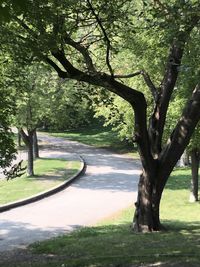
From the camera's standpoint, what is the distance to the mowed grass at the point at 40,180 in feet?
71.0

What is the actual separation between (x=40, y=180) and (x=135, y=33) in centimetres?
1619

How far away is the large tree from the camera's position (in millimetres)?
8422

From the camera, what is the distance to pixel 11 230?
1552cm

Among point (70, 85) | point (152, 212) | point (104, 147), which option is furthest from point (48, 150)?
point (152, 212)

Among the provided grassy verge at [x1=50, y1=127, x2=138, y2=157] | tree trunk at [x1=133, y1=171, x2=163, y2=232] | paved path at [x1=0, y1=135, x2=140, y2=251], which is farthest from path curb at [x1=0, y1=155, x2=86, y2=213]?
grassy verge at [x1=50, y1=127, x2=138, y2=157]

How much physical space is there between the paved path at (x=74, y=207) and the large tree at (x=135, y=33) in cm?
383

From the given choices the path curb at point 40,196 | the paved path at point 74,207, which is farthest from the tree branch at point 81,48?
the path curb at point 40,196

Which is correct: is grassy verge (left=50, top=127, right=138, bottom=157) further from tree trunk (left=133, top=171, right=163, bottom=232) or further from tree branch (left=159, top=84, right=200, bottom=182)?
tree branch (left=159, top=84, right=200, bottom=182)

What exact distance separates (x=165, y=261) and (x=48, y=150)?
36016 millimetres

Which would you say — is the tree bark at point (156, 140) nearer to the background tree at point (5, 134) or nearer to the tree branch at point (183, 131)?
the tree branch at point (183, 131)

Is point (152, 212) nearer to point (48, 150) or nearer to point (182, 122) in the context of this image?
point (182, 122)

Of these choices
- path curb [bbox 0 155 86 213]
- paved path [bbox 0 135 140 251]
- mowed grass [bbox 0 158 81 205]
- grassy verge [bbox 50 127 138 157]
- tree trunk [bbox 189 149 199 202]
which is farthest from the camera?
grassy verge [bbox 50 127 138 157]

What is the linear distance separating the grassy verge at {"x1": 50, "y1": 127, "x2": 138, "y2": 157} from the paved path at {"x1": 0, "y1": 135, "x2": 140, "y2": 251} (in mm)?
12946

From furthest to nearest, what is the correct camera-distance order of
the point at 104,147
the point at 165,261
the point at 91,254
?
the point at 104,147 < the point at 91,254 < the point at 165,261
